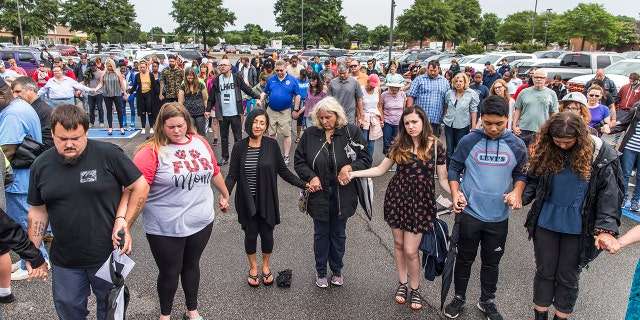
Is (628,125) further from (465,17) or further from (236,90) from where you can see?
(465,17)

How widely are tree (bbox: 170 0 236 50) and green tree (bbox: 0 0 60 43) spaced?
13.4 metres

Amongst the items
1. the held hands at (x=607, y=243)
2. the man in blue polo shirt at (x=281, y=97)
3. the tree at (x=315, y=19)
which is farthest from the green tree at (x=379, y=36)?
the held hands at (x=607, y=243)

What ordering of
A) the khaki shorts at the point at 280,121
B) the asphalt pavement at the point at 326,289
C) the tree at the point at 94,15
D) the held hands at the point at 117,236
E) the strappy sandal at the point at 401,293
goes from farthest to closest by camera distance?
the tree at the point at 94,15
the khaki shorts at the point at 280,121
the strappy sandal at the point at 401,293
the asphalt pavement at the point at 326,289
the held hands at the point at 117,236

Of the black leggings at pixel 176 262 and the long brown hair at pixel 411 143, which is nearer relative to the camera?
the black leggings at pixel 176 262

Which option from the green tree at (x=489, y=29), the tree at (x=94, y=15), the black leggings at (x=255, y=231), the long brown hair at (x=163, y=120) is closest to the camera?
the long brown hair at (x=163, y=120)

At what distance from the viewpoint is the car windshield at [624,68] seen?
47.5 feet

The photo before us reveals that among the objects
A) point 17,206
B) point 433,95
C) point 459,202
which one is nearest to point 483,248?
point 459,202

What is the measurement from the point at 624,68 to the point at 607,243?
590 inches

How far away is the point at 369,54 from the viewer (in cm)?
3694

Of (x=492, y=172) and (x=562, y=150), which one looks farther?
(x=492, y=172)

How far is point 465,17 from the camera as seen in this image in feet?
184

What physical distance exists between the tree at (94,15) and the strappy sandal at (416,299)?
2000 inches

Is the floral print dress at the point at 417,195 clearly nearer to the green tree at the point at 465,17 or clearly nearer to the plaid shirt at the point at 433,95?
the plaid shirt at the point at 433,95

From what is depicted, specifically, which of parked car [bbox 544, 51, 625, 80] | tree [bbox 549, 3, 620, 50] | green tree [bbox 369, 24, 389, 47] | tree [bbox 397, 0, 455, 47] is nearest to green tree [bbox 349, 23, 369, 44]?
green tree [bbox 369, 24, 389, 47]
